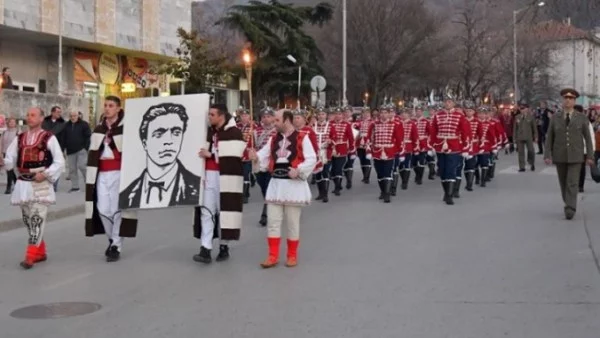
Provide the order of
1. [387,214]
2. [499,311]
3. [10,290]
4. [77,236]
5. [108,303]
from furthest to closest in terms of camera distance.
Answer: [387,214]
[77,236]
[10,290]
[108,303]
[499,311]

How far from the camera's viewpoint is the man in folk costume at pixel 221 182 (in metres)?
9.95

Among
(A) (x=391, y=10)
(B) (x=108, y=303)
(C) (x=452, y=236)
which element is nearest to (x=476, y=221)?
(C) (x=452, y=236)

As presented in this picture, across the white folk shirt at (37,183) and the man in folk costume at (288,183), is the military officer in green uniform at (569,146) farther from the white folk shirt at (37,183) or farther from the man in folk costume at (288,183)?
the white folk shirt at (37,183)

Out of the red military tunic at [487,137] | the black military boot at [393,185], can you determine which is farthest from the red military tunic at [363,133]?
the red military tunic at [487,137]

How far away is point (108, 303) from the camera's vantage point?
8008 millimetres

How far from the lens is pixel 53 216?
14.9m

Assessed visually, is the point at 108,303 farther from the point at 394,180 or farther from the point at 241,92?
the point at 241,92

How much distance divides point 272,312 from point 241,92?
2010 inches

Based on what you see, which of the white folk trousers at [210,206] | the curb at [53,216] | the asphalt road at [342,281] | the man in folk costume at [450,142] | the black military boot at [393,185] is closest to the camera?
the asphalt road at [342,281]

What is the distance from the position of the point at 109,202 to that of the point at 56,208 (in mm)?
5444

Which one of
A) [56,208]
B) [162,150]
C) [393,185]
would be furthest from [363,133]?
[162,150]

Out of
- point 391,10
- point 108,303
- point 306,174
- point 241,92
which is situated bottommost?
point 108,303

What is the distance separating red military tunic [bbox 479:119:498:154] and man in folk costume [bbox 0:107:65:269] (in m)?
11.9

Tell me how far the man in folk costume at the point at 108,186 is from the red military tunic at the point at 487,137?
11245mm
